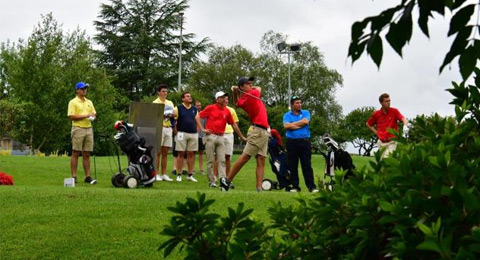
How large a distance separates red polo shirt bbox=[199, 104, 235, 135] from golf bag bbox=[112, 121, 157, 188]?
4.82 ft

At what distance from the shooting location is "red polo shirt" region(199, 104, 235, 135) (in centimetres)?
1445

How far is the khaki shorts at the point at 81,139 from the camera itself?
46.5 ft

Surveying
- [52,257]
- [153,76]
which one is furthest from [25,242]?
[153,76]

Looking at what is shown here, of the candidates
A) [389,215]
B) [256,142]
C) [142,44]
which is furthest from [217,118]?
[142,44]

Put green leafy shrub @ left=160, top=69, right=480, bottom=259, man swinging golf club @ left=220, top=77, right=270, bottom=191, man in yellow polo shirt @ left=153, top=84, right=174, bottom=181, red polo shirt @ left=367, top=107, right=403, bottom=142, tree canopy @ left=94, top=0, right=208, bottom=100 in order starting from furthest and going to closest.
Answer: tree canopy @ left=94, top=0, right=208, bottom=100
man in yellow polo shirt @ left=153, top=84, right=174, bottom=181
red polo shirt @ left=367, top=107, right=403, bottom=142
man swinging golf club @ left=220, top=77, right=270, bottom=191
green leafy shrub @ left=160, top=69, right=480, bottom=259

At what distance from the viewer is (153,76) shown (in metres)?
64.0

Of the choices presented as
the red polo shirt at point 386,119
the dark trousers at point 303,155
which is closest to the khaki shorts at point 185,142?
the dark trousers at point 303,155

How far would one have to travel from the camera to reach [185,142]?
1627 cm

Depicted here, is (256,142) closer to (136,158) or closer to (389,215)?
(136,158)

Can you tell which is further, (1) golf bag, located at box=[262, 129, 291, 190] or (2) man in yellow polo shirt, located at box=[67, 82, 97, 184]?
(1) golf bag, located at box=[262, 129, 291, 190]

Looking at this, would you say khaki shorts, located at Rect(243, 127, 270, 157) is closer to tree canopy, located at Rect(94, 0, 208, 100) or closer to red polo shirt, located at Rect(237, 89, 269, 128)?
red polo shirt, located at Rect(237, 89, 269, 128)

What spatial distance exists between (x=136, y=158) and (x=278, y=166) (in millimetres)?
3503

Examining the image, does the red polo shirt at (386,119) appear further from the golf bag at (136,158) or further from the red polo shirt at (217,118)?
the golf bag at (136,158)

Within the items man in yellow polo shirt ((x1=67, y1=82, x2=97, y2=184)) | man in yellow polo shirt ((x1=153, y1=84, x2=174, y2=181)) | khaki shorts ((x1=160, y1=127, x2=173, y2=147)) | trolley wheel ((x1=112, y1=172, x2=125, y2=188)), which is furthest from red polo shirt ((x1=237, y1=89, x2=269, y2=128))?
khaki shorts ((x1=160, y1=127, x2=173, y2=147))
